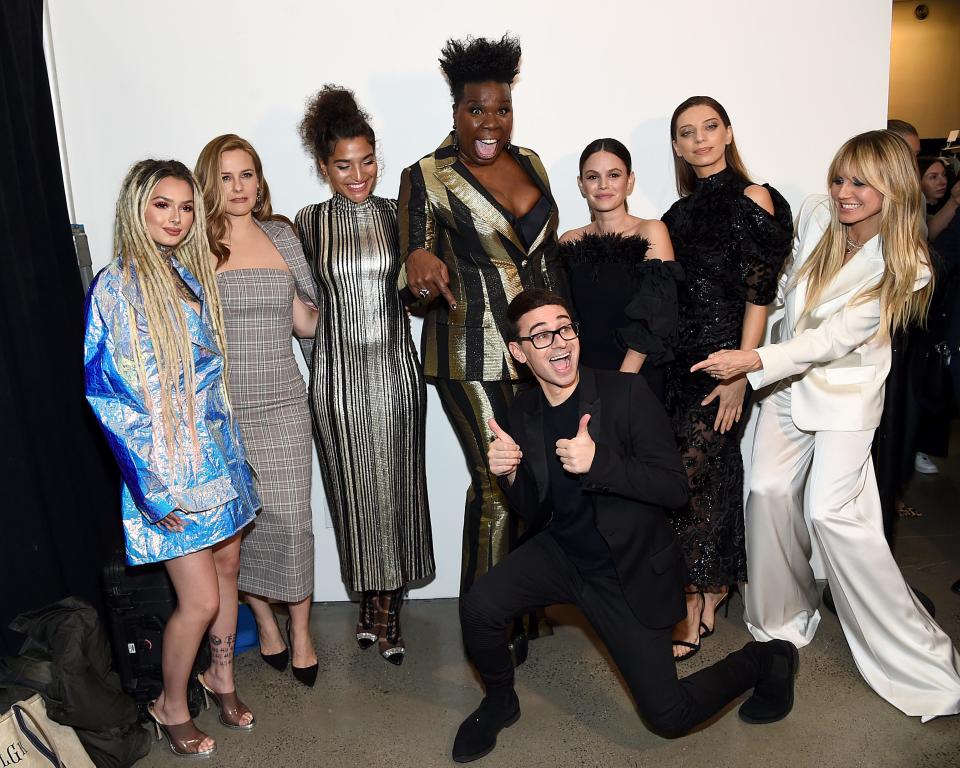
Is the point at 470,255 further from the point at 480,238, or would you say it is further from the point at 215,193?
the point at 215,193

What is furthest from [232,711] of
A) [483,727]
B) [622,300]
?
[622,300]

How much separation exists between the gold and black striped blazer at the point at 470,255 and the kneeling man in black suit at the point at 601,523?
1.66ft

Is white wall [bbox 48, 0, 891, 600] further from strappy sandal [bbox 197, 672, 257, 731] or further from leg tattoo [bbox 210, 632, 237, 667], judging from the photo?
strappy sandal [bbox 197, 672, 257, 731]

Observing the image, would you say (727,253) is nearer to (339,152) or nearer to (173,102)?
(339,152)

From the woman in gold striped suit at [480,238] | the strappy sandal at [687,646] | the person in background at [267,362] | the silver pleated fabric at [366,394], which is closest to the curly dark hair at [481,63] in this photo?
the woman in gold striped suit at [480,238]

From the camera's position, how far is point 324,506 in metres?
3.94

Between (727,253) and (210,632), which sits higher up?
(727,253)

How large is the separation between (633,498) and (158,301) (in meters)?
1.48

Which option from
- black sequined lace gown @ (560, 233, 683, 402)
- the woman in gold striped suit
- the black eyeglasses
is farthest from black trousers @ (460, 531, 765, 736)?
black sequined lace gown @ (560, 233, 683, 402)

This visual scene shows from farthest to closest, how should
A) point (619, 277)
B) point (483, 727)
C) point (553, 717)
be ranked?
point (619, 277), point (553, 717), point (483, 727)

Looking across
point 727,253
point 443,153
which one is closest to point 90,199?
point 443,153

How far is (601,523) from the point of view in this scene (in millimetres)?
2586

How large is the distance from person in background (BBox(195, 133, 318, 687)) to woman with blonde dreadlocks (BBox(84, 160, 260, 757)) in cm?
23

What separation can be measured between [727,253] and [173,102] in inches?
85.8
